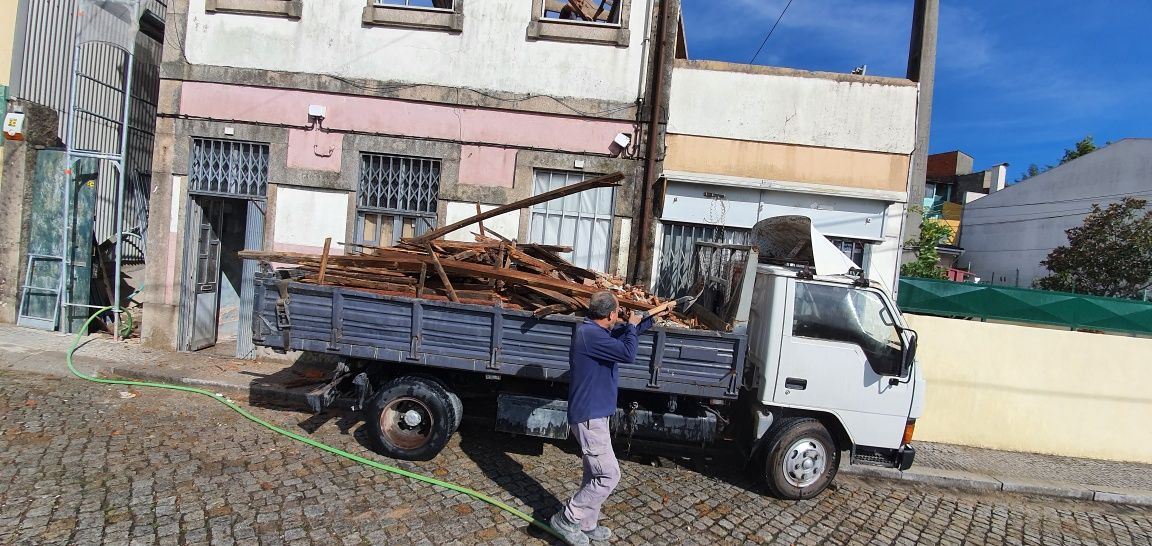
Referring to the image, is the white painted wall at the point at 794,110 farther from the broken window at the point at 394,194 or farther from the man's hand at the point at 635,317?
the man's hand at the point at 635,317

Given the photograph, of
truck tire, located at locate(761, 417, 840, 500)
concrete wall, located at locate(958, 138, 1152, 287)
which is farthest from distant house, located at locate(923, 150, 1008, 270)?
truck tire, located at locate(761, 417, 840, 500)

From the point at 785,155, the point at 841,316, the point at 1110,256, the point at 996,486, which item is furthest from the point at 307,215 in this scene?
the point at 1110,256

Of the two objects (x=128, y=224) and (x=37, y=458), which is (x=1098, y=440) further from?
(x=128, y=224)

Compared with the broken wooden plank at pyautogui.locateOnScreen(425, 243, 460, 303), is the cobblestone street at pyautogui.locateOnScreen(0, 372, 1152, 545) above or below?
below

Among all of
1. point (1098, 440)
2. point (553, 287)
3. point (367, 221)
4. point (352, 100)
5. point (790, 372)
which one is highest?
point (352, 100)

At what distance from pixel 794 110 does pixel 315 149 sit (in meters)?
6.77

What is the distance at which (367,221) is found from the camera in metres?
8.05

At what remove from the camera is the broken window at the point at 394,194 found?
799 centimetres

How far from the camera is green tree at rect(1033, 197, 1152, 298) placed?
14.6 m

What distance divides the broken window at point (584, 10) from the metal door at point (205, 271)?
5789 millimetres

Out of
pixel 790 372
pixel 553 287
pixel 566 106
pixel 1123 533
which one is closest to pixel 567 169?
pixel 566 106

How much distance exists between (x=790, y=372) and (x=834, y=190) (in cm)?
405

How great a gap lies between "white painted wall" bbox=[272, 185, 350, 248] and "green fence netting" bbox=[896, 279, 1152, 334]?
911cm

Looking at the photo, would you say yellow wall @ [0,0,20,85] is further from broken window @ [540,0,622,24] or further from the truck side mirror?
the truck side mirror
